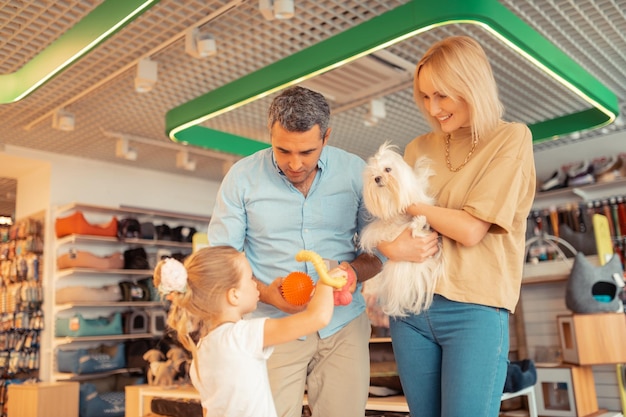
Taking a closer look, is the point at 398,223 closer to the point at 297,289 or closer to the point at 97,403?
the point at 297,289

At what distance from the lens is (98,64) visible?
4.51 meters

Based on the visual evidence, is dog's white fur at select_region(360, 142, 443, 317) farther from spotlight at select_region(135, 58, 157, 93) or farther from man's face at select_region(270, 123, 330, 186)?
spotlight at select_region(135, 58, 157, 93)

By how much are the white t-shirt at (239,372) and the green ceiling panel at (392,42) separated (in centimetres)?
216

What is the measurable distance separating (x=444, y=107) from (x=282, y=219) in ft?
2.09

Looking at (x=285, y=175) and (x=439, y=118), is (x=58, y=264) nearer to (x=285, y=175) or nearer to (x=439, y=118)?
(x=285, y=175)

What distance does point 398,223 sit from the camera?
5.89 ft

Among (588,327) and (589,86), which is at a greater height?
(589,86)

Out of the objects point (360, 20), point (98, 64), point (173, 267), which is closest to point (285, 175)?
point (173, 267)

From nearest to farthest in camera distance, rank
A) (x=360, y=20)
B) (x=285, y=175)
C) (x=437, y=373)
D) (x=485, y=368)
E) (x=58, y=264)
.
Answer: (x=485, y=368) → (x=437, y=373) → (x=285, y=175) → (x=360, y=20) → (x=58, y=264)

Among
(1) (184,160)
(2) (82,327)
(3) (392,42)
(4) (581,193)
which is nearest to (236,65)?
(3) (392,42)

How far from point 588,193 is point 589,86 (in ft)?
9.42

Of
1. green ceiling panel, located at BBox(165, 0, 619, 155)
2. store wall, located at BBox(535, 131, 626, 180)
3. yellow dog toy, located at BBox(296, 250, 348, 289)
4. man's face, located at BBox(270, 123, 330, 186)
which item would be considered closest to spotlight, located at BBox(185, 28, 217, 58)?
green ceiling panel, located at BBox(165, 0, 619, 155)

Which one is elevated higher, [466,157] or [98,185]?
[98,185]

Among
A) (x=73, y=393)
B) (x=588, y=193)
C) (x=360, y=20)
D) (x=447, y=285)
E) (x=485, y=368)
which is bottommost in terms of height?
(x=73, y=393)
